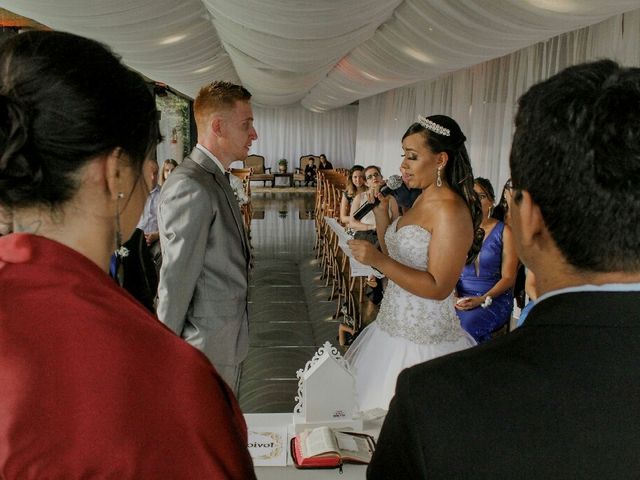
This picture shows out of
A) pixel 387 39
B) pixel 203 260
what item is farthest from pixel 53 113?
pixel 387 39

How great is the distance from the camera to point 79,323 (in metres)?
0.72

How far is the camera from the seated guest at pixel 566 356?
0.65 m

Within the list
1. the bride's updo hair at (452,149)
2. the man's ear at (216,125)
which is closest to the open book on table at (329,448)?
the bride's updo hair at (452,149)

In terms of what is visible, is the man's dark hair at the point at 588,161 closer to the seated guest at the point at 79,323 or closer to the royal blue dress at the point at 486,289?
the seated guest at the point at 79,323

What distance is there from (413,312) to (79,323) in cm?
196

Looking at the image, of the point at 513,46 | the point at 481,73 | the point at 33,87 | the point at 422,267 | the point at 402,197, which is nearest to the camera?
the point at 33,87

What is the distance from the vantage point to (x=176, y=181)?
86.6 inches

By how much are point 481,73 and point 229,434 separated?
26.3ft

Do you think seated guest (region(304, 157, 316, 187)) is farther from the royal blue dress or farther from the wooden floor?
the royal blue dress

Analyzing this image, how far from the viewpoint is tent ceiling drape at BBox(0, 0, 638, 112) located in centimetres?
351

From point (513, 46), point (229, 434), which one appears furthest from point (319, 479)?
point (513, 46)

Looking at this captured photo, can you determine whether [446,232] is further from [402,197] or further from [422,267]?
[402,197]

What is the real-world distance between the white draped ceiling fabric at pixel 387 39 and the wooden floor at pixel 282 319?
259 cm

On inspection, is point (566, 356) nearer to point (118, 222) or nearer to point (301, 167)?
point (118, 222)
